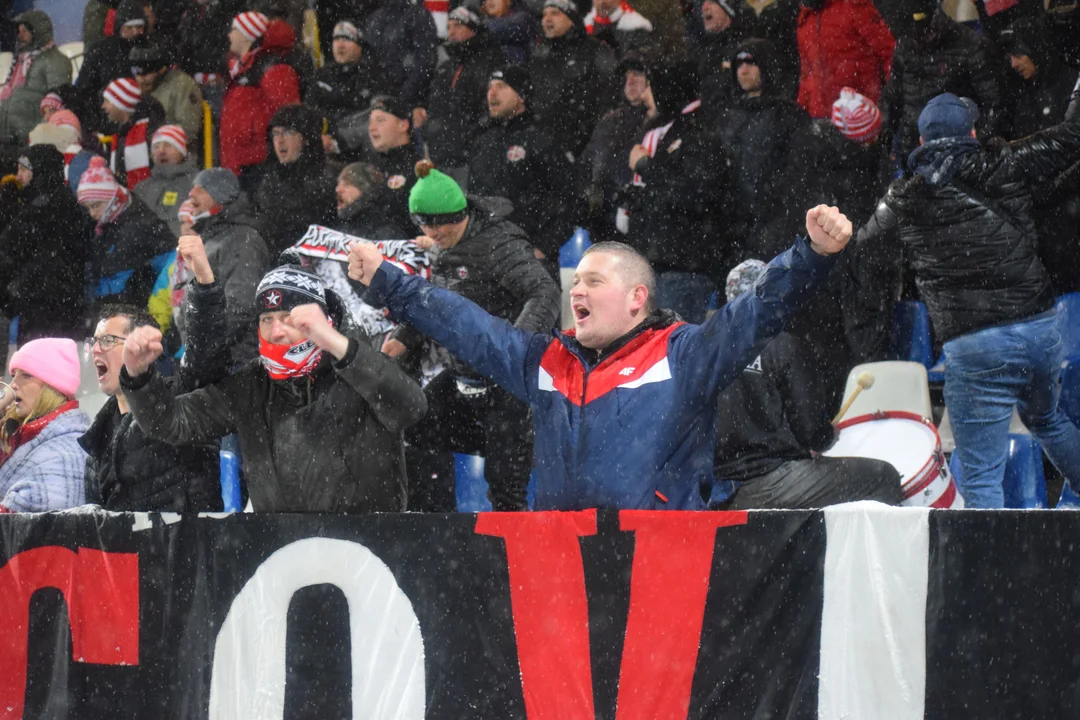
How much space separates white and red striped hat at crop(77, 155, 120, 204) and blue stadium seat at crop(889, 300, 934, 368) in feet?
20.6

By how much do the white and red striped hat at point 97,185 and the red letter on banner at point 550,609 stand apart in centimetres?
809

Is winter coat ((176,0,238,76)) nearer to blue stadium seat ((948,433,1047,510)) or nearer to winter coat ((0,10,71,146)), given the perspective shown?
winter coat ((0,10,71,146))

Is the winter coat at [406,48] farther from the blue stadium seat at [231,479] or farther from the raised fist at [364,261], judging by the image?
the raised fist at [364,261]

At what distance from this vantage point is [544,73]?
999cm

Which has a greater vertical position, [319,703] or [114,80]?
[114,80]

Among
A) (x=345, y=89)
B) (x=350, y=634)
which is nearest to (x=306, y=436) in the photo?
(x=350, y=634)

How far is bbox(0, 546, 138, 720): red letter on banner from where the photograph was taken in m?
5.04

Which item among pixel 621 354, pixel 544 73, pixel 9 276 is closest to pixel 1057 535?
pixel 621 354

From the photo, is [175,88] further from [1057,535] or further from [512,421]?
[1057,535]

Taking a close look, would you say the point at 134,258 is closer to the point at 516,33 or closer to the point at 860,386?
the point at 516,33

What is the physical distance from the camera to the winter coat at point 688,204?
858cm

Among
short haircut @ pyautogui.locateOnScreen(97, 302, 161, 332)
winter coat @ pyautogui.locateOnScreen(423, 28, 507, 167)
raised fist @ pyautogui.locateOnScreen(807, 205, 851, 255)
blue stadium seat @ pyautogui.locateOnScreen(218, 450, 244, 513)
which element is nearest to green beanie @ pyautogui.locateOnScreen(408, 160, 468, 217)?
short haircut @ pyautogui.locateOnScreen(97, 302, 161, 332)

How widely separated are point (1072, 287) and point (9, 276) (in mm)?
8139

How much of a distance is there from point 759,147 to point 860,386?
1.90m
